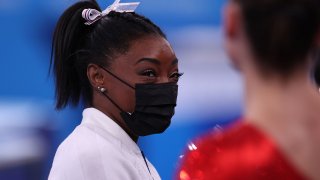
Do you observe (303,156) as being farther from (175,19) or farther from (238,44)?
(175,19)

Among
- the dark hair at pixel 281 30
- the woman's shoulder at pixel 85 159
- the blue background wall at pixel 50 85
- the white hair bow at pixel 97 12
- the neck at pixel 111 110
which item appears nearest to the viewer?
the dark hair at pixel 281 30

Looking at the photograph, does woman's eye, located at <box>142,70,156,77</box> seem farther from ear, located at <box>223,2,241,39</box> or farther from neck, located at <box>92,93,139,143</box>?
ear, located at <box>223,2,241,39</box>

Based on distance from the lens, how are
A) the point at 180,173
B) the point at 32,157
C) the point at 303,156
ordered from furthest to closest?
the point at 32,157 → the point at 180,173 → the point at 303,156

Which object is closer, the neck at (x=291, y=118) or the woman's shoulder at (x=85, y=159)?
the neck at (x=291, y=118)

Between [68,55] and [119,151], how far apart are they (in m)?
0.34

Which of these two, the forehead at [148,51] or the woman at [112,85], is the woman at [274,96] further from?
the forehead at [148,51]

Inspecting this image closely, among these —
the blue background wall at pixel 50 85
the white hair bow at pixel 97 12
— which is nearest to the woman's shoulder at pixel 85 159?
the white hair bow at pixel 97 12

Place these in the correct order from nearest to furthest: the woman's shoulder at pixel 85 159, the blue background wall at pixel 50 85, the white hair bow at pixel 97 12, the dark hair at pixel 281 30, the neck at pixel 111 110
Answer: the dark hair at pixel 281 30
the woman's shoulder at pixel 85 159
the neck at pixel 111 110
the white hair bow at pixel 97 12
the blue background wall at pixel 50 85

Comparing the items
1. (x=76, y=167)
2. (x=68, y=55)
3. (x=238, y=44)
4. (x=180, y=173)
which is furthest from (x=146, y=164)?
(x=238, y=44)

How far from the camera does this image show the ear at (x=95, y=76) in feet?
5.74

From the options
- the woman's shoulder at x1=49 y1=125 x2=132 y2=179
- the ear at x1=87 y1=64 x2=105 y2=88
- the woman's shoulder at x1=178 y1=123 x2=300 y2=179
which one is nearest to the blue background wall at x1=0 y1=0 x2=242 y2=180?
the ear at x1=87 y1=64 x2=105 y2=88

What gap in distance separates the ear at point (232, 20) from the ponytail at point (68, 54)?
987 millimetres

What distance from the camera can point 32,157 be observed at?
252 centimetres

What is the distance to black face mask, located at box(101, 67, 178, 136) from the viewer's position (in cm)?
173
